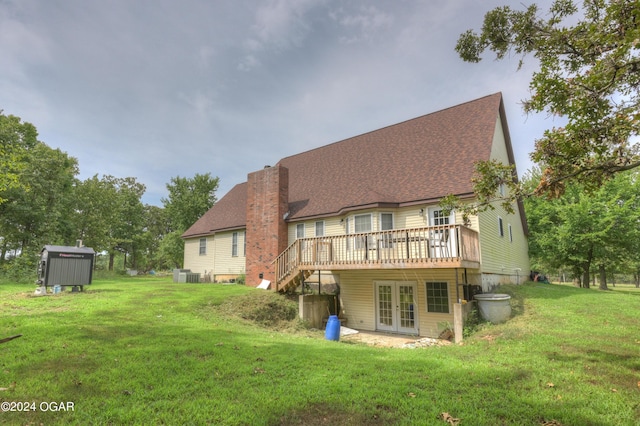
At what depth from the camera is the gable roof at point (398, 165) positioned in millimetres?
14414

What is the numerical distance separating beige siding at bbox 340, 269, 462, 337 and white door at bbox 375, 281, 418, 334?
18 centimetres

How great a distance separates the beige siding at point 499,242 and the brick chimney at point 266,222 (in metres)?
10.2

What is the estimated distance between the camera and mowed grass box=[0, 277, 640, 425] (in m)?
4.05

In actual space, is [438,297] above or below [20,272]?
below

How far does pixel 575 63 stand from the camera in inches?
259

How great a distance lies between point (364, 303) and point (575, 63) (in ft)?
38.0

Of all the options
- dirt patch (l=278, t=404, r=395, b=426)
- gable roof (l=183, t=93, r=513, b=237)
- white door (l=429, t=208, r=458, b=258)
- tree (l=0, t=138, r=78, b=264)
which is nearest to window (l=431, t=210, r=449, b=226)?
white door (l=429, t=208, r=458, b=258)

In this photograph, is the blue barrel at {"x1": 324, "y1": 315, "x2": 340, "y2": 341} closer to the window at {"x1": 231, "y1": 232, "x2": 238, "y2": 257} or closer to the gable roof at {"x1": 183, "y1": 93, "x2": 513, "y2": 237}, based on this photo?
the gable roof at {"x1": 183, "y1": 93, "x2": 513, "y2": 237}

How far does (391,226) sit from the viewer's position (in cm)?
1483

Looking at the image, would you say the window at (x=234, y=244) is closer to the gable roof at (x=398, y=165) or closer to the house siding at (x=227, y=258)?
the house siding at (x=227, y=258)

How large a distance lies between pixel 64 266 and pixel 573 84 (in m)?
17.7

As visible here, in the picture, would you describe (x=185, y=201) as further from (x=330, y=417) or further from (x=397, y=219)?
(x=330, y=417)

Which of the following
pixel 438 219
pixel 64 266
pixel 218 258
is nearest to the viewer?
pixel 64 266

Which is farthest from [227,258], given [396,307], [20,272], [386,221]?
[20,272]
